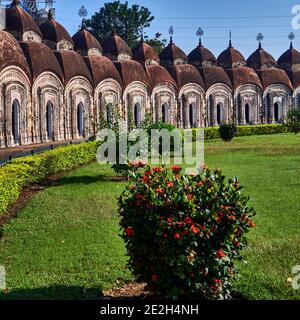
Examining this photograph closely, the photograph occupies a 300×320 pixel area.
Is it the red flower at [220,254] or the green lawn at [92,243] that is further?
the green lawn at [92,243]

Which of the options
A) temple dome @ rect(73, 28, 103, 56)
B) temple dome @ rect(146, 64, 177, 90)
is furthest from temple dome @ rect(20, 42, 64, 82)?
temple dome @ rect(146, 64, 177, 90)

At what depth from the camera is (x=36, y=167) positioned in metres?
13.3

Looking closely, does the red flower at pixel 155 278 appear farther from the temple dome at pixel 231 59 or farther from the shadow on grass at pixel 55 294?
the temple dome at pixel 231 59

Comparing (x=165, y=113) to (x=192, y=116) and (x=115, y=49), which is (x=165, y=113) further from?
(x=115, y=49)

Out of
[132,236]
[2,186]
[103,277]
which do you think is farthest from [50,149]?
[132,236]

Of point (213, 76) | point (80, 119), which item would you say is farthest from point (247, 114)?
point (80, 119)

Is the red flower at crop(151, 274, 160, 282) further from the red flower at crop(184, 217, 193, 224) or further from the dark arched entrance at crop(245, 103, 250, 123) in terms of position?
the dark arched entrance at crop(245, 103, 250, 123)

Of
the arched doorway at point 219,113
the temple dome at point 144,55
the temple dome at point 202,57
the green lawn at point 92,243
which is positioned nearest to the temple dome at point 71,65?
the temple dome at point 144,55

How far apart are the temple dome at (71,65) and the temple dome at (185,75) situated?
843 cm

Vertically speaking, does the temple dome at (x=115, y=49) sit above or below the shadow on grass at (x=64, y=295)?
above

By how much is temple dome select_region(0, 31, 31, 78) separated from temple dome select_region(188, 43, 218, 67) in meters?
19.2

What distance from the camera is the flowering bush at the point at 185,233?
4.68m
